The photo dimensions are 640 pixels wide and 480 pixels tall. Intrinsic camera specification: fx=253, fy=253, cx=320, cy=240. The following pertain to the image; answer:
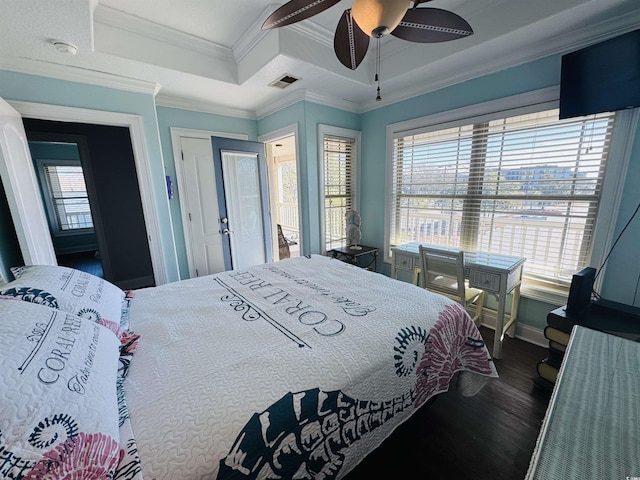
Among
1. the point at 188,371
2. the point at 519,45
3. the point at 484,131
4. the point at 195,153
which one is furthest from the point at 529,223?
the point at 195,153

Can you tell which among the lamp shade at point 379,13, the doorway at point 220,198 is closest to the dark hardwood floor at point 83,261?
the doorway at point 220,198

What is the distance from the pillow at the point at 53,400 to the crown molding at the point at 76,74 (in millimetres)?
2160

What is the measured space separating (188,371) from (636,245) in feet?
9.32

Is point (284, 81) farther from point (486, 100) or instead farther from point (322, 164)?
point (486, 100)

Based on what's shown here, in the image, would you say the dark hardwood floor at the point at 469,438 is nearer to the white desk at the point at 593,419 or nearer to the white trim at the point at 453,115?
the white desk at the point at 593,419

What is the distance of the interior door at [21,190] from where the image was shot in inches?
65.2

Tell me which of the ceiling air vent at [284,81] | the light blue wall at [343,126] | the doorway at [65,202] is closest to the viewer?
the light blue wall at [343,126]

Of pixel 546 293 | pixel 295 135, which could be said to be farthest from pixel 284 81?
pixel 546 293

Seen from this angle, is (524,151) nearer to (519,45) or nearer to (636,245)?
(519,45)

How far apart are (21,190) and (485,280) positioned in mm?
3566

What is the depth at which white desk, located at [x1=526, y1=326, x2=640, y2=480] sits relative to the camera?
55 cm

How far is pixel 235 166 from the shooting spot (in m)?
3.31

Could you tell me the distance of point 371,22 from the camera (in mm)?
934

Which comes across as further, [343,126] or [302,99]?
[343,126]
